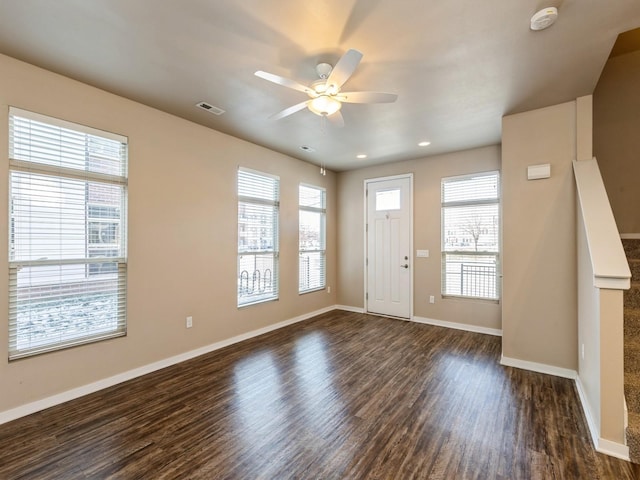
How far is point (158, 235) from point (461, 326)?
4.51 m

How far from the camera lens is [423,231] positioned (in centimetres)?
521

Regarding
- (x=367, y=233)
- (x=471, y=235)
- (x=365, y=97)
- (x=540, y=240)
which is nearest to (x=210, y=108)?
(x=365, y=97)

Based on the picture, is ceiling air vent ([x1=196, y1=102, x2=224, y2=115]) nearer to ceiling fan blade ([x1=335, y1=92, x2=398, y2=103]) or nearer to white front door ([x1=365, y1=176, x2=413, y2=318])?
ceiling fan blade ([x1=335, y1=92, x2=398, y2=103])

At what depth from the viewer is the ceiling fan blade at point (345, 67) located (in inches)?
73.7

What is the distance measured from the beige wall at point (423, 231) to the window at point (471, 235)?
0.13 metres

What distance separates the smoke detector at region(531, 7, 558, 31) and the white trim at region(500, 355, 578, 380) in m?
3.17

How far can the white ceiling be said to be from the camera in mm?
1896

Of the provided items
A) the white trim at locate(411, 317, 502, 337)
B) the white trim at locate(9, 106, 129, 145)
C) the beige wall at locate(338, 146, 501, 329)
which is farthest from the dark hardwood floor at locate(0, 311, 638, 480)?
the white trim at locate(9, 106, 129, 145)

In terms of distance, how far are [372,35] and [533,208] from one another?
256 centimetres

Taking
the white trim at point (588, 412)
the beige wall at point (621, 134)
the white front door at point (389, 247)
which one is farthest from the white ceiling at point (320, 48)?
the white trim at point (588, 412)

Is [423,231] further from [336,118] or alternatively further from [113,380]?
[113,380]

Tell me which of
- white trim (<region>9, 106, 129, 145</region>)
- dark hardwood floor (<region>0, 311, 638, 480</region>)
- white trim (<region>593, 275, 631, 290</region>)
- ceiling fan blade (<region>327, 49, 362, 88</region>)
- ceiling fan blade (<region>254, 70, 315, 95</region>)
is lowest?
dark hardwood floor (<region>0, 311, 638, 480</region>)

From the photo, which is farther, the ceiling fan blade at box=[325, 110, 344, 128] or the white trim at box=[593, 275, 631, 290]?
the ceiling fan blade at box=[325, 110, 344, 128]

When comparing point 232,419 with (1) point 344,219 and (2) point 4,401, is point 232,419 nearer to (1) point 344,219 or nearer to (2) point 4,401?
(2) point 4,401
